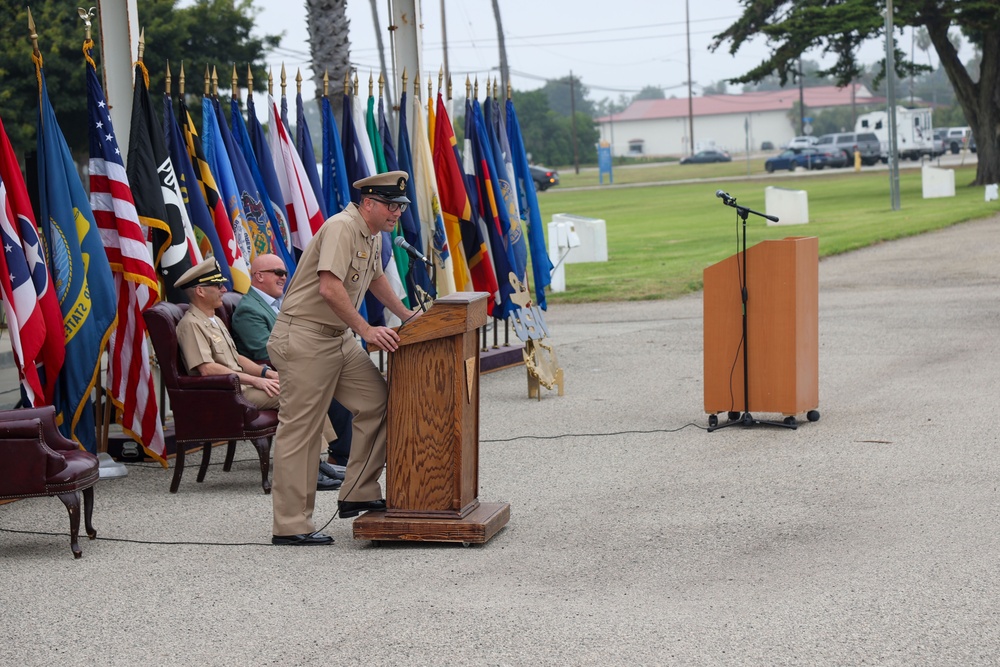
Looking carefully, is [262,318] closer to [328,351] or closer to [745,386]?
[328,351]

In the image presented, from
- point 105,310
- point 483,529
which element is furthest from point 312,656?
point 105,310

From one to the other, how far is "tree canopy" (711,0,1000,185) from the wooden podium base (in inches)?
1348

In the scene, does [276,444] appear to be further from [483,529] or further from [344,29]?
[344,29]

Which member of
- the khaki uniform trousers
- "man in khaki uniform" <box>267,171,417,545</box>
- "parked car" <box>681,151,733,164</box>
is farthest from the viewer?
"parked car" <box>681,151,733,164</box>

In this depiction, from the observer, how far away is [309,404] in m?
6.66

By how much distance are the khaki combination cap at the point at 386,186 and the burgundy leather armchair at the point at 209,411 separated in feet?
7.56

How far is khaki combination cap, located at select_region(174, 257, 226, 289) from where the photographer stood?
8.48 metres

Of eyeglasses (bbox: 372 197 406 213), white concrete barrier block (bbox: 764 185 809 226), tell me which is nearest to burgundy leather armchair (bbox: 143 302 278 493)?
eyeglasses (bbox: 372 197 406 213)

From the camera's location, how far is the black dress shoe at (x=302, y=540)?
22.2ft

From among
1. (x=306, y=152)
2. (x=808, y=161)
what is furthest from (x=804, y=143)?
(x=306, y=152)

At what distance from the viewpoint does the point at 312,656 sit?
5.02 metres

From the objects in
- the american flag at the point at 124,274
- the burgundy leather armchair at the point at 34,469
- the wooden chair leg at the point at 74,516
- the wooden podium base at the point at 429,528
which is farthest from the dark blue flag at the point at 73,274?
the wooden podium base at the point at 429,528

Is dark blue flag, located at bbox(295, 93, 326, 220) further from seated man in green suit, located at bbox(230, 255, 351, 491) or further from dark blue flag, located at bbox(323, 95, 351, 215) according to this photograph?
seated man in green suit, located at bbox(230, 255, 351, 491)

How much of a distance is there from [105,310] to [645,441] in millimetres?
3971
